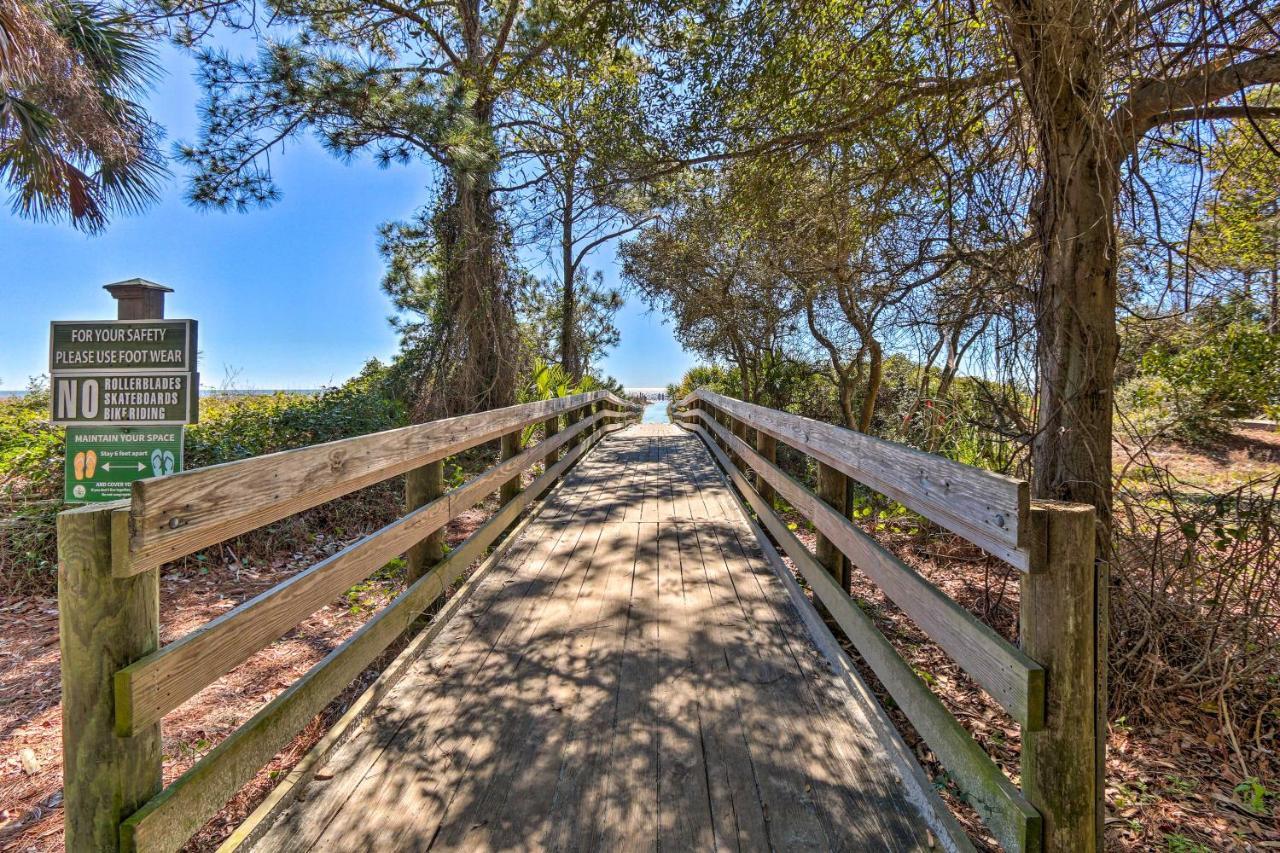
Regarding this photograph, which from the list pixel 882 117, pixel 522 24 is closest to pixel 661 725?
pixel 882 117

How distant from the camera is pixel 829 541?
2.81m

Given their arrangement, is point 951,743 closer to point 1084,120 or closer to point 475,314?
point 1084,120

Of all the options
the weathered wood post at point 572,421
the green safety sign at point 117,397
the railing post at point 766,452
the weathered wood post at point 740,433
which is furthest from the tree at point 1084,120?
the weathered wood post at point 572,421

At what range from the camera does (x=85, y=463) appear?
9.50 ft

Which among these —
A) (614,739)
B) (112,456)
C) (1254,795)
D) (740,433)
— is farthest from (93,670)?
(740,433)

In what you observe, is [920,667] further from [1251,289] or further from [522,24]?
[522,24]

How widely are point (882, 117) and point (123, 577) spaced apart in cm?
450

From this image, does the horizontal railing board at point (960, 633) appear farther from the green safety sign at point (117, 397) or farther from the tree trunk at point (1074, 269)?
the green safety sign at point (117, 397)

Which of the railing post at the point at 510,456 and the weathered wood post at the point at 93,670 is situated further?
the railing post at the point at 510,456

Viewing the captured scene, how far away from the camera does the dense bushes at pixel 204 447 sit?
156 inches

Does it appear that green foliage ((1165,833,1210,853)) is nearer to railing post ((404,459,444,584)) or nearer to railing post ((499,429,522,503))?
railing post ((404,459,444,584))

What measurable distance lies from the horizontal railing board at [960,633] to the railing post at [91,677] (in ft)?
6.11

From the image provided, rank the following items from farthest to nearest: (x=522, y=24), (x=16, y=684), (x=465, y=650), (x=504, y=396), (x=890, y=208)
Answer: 1. (x=504, y=396)
2. (x=522, y=24)
3. (x=890, y=208)
4. (x=16, y=684)
5. (x=465, y=650)

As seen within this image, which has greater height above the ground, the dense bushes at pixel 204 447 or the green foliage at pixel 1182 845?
the dense bushes at pixel 204 447
